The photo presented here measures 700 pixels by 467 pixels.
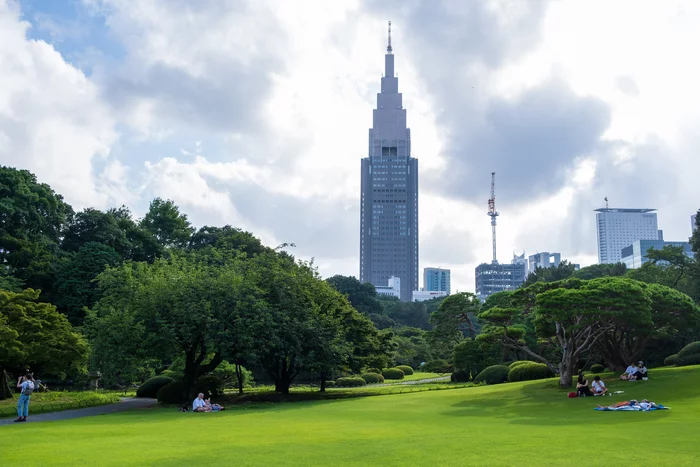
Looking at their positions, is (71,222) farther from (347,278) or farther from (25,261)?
(347,278)

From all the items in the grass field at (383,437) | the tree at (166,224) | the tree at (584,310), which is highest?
the tree at (166,224)

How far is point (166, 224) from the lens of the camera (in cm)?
7869

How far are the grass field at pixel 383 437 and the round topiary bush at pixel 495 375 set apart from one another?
51.1ft

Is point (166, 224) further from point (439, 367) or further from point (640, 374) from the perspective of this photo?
point (640, 374)

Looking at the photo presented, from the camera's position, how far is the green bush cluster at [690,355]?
3559 cm

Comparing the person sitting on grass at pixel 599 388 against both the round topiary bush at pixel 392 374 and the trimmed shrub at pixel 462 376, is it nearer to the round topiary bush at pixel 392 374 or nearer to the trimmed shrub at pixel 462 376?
the trimmed shrub at pixel 462 376

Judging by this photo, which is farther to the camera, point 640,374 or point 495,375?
point 495,375

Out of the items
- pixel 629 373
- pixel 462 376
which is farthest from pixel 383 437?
pixel 462 376

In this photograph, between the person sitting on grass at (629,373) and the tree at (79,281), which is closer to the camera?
the person sitting on grass at (629,373)

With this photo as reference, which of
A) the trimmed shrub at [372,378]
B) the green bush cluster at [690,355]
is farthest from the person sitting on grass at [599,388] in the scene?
the trimmed shrub at [372,378]

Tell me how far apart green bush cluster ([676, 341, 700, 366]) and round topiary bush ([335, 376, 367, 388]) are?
2413cm

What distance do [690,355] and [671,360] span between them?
9.44 feet

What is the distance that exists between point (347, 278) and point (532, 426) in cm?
9351

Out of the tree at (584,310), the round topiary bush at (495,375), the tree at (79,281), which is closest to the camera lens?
the tree at (584,310)
